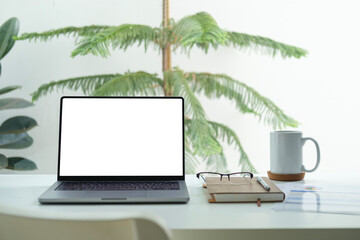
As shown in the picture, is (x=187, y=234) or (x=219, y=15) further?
(x=219, y=15)

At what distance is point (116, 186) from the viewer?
88cm

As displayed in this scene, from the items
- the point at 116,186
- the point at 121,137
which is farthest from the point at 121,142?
the point at 116,186

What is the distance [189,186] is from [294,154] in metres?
0.28

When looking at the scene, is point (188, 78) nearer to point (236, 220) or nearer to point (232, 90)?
point (232, 90)

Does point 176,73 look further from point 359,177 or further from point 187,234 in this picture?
point 187,234

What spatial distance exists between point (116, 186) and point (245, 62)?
1436 mm

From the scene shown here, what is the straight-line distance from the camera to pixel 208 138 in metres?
1.46

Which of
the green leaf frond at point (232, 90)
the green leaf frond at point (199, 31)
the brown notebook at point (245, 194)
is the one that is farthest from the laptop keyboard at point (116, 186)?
the green leaf frond at point (232, 90)

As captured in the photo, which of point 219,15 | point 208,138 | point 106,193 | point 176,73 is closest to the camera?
point 106,193

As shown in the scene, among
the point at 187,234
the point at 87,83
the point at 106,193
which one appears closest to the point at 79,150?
the point at 106,193

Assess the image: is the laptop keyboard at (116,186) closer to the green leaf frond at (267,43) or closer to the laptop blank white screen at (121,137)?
the laptop blank white screen at (121,137)

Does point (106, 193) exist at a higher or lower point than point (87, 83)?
lower

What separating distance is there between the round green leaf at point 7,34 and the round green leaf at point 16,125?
321 mm

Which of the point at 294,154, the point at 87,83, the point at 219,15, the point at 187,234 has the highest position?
the point at 219,15
